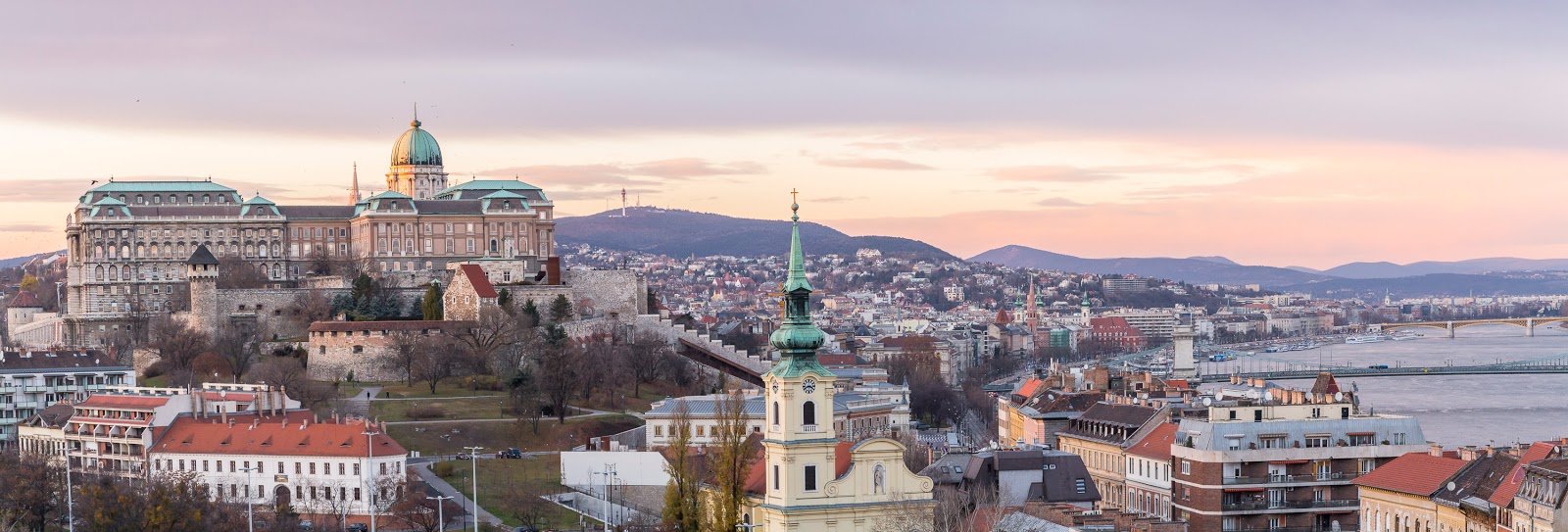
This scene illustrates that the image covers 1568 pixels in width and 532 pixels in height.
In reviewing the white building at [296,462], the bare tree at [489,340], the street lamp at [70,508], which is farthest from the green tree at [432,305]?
the street lamp at [70,508]

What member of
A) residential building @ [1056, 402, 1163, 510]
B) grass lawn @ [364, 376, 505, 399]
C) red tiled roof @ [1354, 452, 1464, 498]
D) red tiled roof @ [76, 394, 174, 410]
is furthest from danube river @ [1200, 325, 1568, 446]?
red tiled roof @ [76, 394, 174, 410]

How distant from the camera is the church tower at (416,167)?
144125 millimetres

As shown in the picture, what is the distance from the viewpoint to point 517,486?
7938 centimetres

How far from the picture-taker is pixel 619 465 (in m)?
80.0

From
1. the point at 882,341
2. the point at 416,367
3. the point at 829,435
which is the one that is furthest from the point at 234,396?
the point at 882,341

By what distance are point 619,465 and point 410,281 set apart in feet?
154

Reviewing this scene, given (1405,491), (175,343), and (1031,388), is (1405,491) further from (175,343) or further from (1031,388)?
(175,343)

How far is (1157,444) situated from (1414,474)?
15.4 m

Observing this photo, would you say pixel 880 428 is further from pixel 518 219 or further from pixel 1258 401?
pixel 518 219

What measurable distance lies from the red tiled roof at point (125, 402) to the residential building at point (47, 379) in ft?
32.1

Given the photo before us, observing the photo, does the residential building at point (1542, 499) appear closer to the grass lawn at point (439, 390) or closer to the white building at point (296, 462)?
the white building at point (296, 462)

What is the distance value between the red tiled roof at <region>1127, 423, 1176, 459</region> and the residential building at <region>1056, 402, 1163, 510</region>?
765 mm

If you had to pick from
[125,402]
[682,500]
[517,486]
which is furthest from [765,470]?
[125,402]

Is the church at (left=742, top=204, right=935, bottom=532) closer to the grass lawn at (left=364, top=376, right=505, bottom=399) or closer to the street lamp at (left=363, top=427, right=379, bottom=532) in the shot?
the street lamp at (left=363, top=427, right=379, bottom=532)
